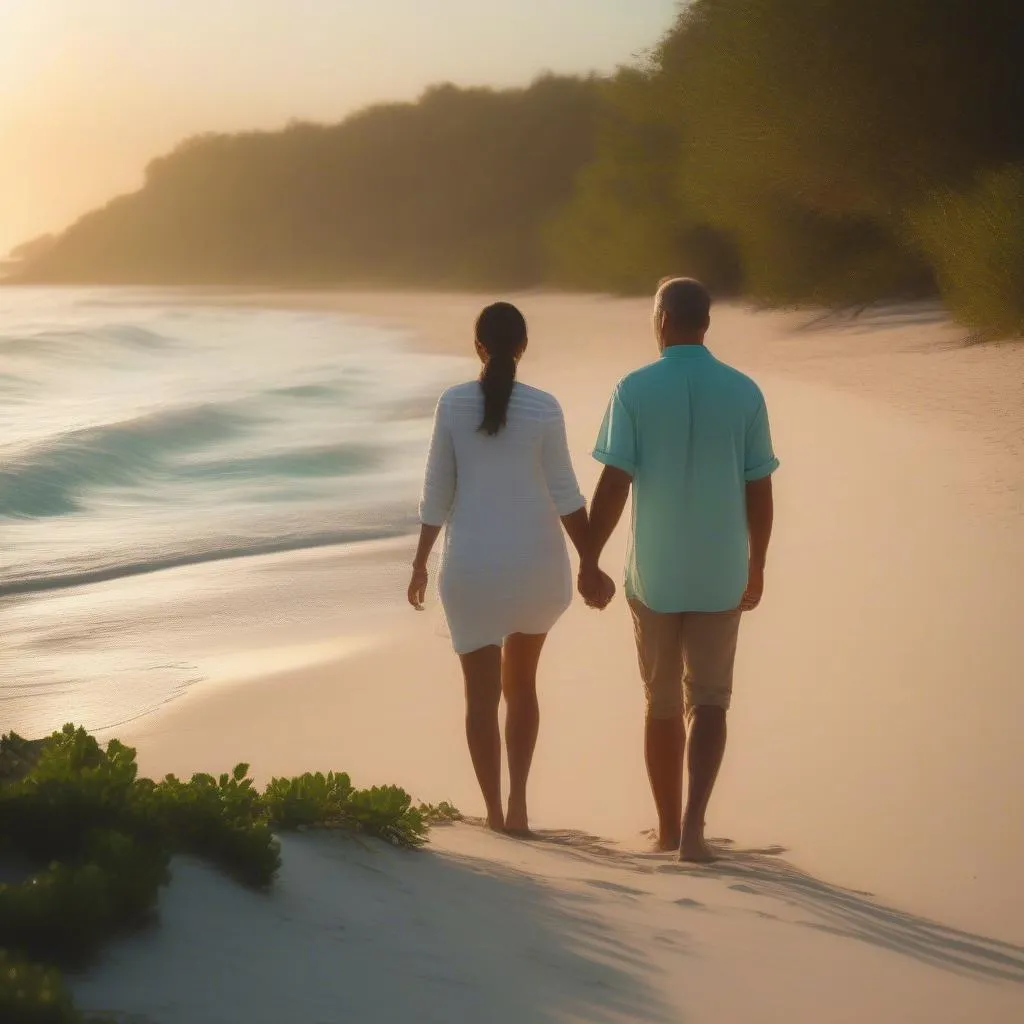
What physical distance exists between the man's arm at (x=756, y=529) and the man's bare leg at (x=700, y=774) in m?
0.36

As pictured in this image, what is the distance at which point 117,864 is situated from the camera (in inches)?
121

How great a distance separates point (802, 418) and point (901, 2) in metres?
12.2

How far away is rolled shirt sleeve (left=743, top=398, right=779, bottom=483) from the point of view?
15.1 feet

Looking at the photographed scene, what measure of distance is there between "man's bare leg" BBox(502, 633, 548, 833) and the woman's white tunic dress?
0.13 meters

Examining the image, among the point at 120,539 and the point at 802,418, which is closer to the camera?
the point at 120,539

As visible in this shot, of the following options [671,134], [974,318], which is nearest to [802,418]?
[974,318]

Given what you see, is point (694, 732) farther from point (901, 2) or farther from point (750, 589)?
point (901, 2)

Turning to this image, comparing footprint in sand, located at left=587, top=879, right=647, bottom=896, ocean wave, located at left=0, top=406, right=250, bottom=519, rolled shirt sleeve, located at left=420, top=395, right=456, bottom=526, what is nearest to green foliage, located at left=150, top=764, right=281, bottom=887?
footprint in sand, located at left=587, top=879, right=647, bottom=896

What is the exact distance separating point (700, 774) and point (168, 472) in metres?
16.0

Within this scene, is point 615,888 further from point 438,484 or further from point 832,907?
point 438,484

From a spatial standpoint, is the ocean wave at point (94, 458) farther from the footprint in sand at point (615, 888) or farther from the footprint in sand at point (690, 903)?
the footprint in sand at point (690, 903)

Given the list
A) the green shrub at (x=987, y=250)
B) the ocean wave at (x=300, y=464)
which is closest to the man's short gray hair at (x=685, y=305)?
the ocean wave at (x=300, y=464)

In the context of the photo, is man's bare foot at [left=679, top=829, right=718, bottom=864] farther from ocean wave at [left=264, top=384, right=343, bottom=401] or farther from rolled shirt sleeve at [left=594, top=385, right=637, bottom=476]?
ocean wave at [left=264, top=384, right=343, bottom=401]

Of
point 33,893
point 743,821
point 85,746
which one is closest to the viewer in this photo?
point 33,893
